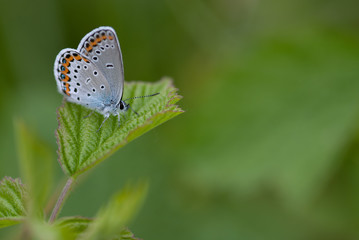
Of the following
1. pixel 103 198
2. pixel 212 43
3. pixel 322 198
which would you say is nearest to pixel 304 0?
pixel 212 43

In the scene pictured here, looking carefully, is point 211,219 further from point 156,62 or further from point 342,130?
point 156,62

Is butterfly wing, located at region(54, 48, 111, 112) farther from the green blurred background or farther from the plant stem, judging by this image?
the green blurred background

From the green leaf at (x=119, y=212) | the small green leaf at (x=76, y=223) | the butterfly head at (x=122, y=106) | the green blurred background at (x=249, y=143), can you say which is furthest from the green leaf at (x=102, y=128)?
the green blurred background at (x=249, y=143)

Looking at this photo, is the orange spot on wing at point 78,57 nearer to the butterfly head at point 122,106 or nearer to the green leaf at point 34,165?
the butterfly head at point 122,106

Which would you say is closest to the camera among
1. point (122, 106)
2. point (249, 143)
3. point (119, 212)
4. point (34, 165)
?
point (119, 212)

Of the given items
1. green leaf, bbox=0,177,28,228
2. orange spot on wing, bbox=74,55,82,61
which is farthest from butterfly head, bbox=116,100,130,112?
green leaf, bbox=0,177,28,228

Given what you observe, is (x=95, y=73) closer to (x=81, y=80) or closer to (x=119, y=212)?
(x=81, y=80)

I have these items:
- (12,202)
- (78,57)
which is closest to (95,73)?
(78,57)
